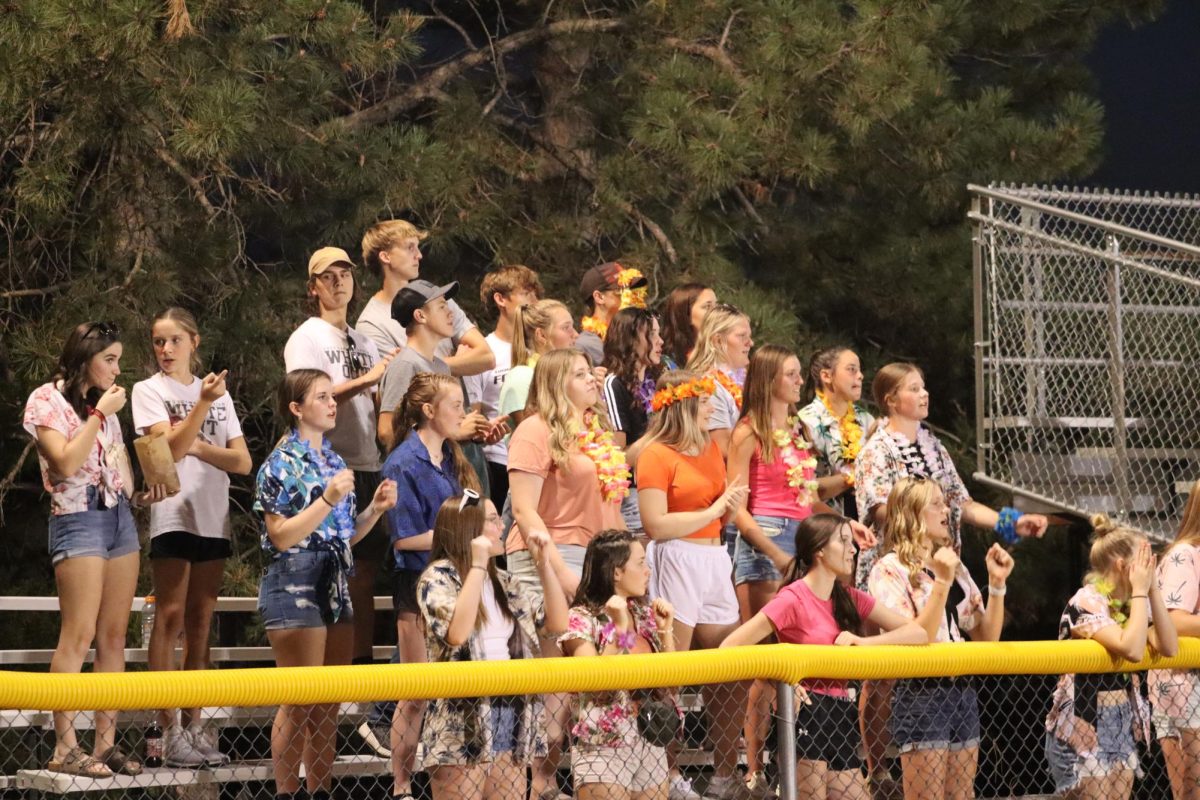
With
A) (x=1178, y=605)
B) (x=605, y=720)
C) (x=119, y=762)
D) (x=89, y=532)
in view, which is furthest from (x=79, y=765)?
(x=1178, y=605)

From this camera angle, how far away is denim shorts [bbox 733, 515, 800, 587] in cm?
656

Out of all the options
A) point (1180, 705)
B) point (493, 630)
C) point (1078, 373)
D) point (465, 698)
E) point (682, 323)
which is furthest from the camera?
A: point (1078, 373)

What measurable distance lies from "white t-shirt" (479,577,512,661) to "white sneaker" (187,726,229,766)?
3.56 ft

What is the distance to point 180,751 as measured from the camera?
232 inches

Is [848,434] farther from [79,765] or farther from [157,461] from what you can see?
[79,765]

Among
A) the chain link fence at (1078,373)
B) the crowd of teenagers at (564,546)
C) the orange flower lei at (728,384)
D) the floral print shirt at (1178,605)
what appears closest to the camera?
the crowd of teenagers at (564,546)

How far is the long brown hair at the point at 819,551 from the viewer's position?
554 cm

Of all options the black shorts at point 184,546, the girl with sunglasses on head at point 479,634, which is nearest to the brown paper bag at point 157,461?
the black shorts at point 184,546

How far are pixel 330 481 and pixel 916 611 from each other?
202cm

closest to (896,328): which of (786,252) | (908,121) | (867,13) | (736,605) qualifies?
(786,252)

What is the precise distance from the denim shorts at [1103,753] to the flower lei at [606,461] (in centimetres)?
167

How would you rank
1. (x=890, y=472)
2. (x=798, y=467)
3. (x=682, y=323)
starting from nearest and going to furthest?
(x=798, y=467), (x=890, y=472), (x=682, y=323)

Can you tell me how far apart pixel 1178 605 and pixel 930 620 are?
3.41 ft

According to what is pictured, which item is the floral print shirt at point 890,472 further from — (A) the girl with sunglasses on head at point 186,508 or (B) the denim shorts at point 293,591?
(A) the girl with sunglasses on head at point 186,508
